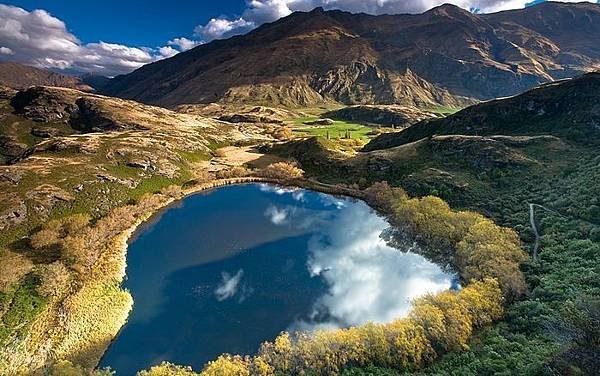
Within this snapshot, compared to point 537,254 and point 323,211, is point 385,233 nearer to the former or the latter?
point 323,211

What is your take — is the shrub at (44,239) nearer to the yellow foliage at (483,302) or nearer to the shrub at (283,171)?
the shrub at (283,171)

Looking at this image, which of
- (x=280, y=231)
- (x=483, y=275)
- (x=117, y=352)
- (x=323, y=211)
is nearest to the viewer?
(x=117, y=352)

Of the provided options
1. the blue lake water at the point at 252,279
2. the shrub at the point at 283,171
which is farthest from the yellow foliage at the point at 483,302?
the shrub at the point at 283,171

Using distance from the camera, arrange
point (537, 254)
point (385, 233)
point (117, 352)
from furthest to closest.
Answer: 1. point (385, 233)
2. point (537, 254)
3. point (117, 352)

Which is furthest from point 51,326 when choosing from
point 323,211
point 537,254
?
point 537,254

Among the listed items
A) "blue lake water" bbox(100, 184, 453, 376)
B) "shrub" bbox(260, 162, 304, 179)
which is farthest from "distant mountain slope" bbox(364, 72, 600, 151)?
"blue lake water" bbox(100, 184, 453, 376)

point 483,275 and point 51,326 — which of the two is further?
point 483,275

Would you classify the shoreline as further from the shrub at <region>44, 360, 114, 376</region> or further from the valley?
the shrub at <region>44, 360, 114, 376</region>
